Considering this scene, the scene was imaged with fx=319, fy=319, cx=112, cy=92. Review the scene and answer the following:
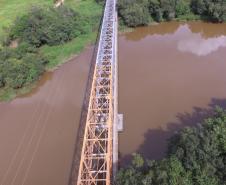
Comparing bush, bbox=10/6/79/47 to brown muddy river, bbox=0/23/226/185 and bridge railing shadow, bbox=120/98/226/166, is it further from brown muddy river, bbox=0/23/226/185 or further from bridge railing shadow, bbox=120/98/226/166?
bridge railing shadow, bbox=120/98/226/166

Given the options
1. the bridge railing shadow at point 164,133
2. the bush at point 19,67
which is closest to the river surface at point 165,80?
the bridge railing shadow at point 164,133

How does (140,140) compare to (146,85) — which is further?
(146,85)

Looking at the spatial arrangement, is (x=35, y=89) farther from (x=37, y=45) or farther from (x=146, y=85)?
(x=146, y=85)

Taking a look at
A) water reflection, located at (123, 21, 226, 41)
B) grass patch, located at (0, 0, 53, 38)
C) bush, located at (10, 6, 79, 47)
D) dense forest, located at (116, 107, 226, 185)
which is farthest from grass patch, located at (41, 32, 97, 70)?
dense forest, located at (116, 107, 226, 185)

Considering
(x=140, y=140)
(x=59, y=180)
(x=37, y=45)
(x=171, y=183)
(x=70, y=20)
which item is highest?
(x=70, y=20)

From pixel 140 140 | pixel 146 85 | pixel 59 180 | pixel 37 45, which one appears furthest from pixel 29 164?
pixel 37 45

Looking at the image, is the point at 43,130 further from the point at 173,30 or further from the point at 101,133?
the point at 173,30
